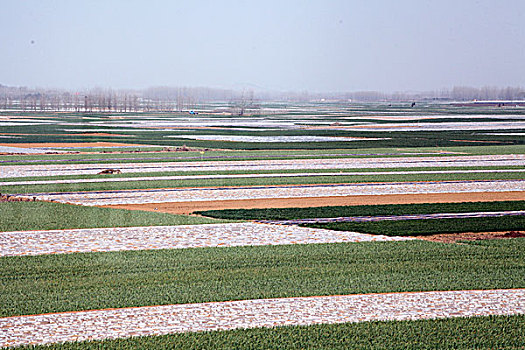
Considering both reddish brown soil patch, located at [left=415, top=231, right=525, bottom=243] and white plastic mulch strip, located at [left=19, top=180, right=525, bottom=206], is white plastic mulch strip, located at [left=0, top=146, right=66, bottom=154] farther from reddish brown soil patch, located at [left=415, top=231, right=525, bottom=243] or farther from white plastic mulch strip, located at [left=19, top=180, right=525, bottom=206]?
reddish brown soil patch, located at [left=415, top=231, right=525, bottom=243]

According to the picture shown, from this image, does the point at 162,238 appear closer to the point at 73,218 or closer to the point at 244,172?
the point at 73,218

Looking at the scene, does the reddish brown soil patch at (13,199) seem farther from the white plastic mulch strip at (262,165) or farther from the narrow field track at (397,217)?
the narrow field track at (397,217)

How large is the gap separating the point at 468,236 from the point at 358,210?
4.46 metres

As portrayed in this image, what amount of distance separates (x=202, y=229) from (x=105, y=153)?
25297 mm

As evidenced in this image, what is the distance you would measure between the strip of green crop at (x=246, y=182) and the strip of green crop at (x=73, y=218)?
4.09m

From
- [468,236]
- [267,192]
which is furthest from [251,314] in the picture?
Result: [267,192]

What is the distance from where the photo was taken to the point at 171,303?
1193 cm

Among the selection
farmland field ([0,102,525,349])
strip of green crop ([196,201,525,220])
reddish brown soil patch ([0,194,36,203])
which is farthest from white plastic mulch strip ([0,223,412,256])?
reddish brown soil patch ([0,194,36,203])

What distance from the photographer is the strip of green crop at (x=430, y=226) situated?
729 inches

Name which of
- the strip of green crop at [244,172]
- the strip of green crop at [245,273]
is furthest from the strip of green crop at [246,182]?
the strip of green crop at [245,273]

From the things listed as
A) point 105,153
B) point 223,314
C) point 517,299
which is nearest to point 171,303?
point 223,314

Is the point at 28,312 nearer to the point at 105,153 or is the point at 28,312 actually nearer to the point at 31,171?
the point at 31,171

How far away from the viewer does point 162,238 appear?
687 inches

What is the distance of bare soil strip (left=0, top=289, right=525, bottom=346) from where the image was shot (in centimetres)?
1051
